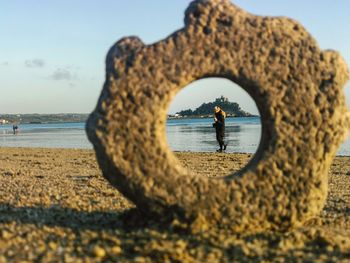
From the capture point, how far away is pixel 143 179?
544cm

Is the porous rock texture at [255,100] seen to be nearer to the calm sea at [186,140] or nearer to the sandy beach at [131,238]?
the sandy beach at [131,238]

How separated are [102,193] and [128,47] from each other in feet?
13.8

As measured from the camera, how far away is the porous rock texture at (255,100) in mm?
5438

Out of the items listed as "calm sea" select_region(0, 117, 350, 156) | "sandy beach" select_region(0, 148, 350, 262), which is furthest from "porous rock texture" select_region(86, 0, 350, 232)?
"calm sea" select_region(0, 117, 350, 156)

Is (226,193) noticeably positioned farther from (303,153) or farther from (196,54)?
(196,54)

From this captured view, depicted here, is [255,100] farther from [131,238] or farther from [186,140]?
[186,140]

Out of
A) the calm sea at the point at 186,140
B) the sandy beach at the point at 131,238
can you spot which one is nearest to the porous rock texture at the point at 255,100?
the sandy beach at the point at 131,238

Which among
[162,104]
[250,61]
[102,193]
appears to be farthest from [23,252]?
[102,193]

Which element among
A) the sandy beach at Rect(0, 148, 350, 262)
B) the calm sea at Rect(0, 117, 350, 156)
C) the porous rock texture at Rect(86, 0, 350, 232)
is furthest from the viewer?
the calm sea at Rect(0, 117, 350, 156)

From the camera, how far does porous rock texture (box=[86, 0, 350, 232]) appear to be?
5438mm

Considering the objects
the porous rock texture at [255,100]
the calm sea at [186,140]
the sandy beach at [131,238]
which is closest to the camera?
the sandy beach at [131,238]

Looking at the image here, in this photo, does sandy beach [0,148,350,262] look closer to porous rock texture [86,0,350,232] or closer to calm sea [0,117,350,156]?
porous rock texture [86,0,350,232]

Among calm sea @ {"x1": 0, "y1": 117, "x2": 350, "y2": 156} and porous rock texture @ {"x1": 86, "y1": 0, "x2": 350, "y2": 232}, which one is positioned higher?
porous rock texture @ {"x1": 86, "y1": 0, "x2": 350, "y2": 232}

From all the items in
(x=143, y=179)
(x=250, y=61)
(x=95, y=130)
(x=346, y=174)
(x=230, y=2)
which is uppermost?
(x=230, y=2)
